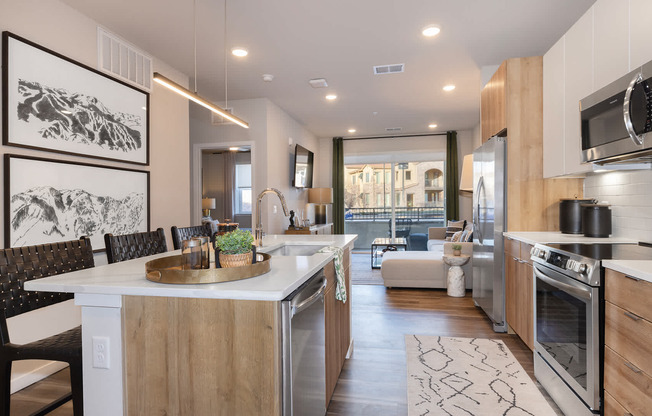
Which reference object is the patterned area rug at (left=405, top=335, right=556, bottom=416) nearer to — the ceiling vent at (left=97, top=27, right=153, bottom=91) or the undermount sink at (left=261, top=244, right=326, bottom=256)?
the undermount sink at (left=261, top=244, right=326, bottom=256)

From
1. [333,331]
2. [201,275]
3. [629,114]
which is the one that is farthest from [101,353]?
[629,114]

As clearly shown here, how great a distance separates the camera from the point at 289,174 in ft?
21.4

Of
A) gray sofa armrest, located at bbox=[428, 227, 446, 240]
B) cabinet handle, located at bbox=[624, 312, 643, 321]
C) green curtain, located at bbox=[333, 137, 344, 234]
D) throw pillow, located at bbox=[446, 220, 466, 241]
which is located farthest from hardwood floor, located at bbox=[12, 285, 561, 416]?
green curtain, located at bbox=[333, 137, 344, 234]

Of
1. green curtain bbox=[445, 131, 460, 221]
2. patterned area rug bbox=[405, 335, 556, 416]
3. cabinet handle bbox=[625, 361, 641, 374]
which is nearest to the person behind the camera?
cabinet handle bbox=[625, 361, 641, 374]

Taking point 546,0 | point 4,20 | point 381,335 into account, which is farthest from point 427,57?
point 4,20

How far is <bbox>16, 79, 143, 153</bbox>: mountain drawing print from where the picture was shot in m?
2.62

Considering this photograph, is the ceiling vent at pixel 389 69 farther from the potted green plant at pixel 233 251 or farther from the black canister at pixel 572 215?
the potted green plant at pixel 233 251

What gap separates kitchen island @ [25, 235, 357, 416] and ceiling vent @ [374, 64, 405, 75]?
345cm

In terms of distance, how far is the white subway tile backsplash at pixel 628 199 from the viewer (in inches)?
97.3

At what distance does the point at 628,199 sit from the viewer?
267 cm

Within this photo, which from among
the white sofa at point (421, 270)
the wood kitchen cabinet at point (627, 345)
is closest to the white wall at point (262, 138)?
the white sofa at point (421, 270)

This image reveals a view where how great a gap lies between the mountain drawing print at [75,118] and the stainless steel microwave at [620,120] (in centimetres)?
369

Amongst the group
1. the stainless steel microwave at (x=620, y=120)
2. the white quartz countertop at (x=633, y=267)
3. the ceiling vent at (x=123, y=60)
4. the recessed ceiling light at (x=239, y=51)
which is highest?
the recessed ceiling light at (x=239, y=51)

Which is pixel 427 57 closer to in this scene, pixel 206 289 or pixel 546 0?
pixel 546 0
